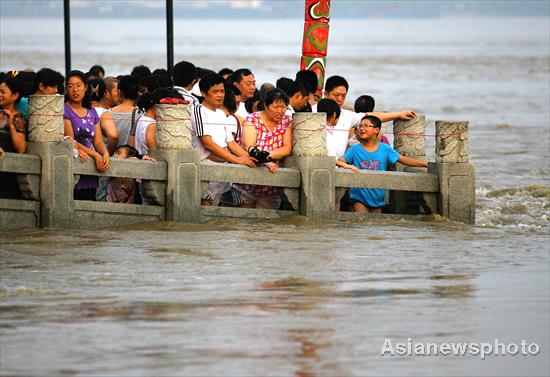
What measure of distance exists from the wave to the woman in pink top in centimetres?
288

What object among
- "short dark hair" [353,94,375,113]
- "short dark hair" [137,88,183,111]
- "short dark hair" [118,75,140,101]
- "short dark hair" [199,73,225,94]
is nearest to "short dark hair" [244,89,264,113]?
"short dark hair" [353,94,375,113]

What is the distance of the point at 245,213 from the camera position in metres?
15.2

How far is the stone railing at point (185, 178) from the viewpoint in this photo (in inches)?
557

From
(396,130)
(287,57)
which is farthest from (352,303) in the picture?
(287,57)

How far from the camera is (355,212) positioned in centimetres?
1566

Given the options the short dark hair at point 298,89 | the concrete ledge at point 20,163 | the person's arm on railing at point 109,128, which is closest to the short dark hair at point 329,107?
the short dark hair at point 298,89

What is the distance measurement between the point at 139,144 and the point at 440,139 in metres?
3.03

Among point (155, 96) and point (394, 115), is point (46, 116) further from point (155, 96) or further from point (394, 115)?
point (394, 115)

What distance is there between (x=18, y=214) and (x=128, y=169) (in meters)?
1.10

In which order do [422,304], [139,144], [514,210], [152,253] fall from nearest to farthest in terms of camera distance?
[422,304]
[152,253]
[139,144]
[514,210]

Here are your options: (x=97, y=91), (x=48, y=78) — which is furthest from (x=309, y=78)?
(x=48, y=78)

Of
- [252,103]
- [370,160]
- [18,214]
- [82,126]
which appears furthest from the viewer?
[252,103]

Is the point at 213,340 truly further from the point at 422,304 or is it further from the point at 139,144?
the point at 139,144

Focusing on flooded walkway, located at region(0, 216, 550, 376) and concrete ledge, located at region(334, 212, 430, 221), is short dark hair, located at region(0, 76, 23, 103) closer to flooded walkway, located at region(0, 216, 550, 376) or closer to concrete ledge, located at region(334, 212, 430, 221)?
flooded walkway, located at region(0, 216, 550, 376)
